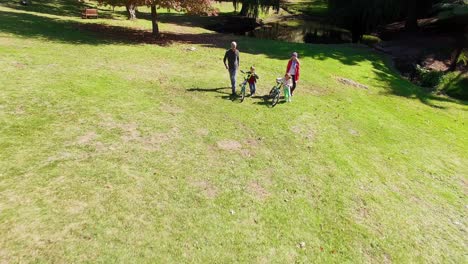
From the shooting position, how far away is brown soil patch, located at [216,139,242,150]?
13.0 m

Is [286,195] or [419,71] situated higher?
[419,71]

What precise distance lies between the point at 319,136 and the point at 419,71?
60.9 feet

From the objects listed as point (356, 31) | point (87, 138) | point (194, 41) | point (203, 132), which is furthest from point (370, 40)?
point (87, 138)

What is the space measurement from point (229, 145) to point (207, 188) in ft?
9.68

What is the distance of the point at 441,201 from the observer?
12664 mm

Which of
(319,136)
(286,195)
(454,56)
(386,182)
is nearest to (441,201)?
(386,182)

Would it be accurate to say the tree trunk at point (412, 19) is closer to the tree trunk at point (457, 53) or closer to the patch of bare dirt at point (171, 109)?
the tree trunk at point (457, 53)

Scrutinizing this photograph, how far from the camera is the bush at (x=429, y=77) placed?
27.5 meters

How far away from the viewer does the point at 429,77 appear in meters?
27.9

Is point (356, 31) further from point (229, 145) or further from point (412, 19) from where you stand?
point (229, 145)

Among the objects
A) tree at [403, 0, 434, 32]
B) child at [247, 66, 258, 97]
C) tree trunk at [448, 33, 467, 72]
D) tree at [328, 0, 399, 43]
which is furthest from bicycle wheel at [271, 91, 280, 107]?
tree at [403, 0, 434, 32]

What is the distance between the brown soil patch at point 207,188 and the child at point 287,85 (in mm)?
8554

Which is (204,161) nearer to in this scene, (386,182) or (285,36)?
(386,182)

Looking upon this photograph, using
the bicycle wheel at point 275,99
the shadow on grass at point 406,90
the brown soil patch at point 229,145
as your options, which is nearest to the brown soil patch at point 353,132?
the bicycle wheel at point 275,99
